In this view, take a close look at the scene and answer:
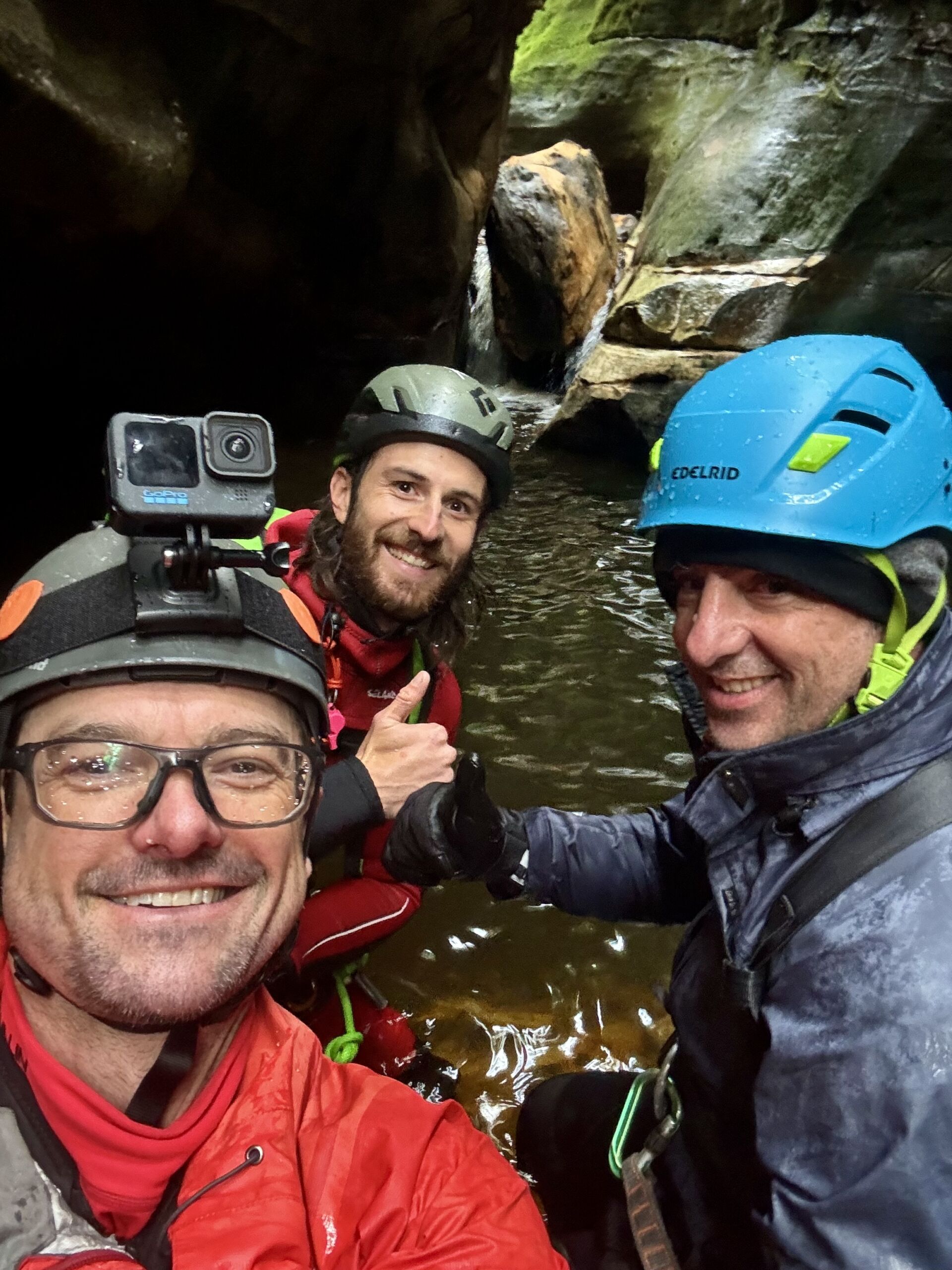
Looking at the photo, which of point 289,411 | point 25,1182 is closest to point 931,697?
point 25,1182

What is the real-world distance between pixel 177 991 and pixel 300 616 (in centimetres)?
94

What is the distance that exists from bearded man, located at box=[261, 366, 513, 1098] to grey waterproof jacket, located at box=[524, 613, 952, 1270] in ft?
4.43

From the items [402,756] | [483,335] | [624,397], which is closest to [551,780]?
[402,756]

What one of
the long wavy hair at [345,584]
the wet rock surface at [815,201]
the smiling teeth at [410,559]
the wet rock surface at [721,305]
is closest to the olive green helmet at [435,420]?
the long wavy hair at [345,584]

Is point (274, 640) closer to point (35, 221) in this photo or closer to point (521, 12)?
point (35, 221)

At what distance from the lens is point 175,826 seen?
1691mm

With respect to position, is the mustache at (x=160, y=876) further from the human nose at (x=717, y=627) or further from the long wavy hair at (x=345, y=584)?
the long wavy hair at (x=345, y=584)

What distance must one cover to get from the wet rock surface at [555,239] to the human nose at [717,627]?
1754 centimetres

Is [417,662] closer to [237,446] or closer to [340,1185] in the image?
[237,446]

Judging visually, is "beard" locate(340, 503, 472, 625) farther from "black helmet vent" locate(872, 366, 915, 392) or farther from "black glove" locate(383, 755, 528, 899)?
"black helmet vent" locate(872, 366, 915, 392)

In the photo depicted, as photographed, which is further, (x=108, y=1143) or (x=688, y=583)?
(x=688, y=583)

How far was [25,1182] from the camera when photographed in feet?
4.60

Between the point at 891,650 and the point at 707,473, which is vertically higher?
the point at 707,473

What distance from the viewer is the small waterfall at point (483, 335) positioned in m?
21.7
